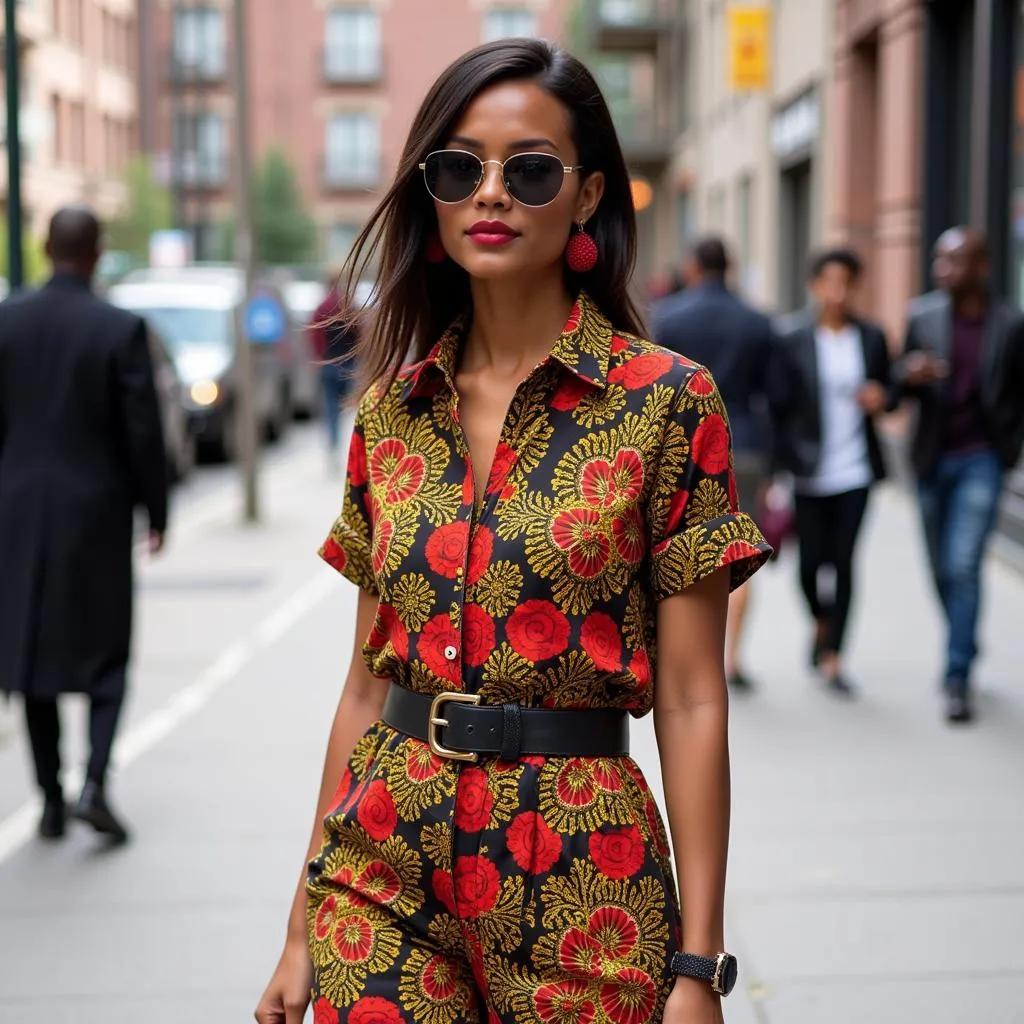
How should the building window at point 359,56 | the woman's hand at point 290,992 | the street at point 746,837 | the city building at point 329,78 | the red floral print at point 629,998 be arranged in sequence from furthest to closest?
the building window at point 359,56 → the city building at point 329,78 → the street at point 746,837 → the woman's hand at point 290,992 → the red floral print at point 629,998

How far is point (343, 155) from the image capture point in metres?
61.0

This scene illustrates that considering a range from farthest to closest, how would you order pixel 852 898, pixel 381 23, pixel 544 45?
pixel 381 23, pixel 852 898, pixel 544 45

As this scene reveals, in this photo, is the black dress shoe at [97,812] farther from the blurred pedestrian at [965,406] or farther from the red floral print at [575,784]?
the red floral print at [575,784]

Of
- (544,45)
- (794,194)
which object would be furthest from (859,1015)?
(794,194)

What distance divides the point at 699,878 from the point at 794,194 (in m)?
22.2

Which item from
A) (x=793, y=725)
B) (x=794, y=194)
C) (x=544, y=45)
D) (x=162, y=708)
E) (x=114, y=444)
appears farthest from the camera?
(x=794, y=194)

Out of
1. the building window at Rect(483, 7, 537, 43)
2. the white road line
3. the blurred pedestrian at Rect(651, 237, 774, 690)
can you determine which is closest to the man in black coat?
the white road line

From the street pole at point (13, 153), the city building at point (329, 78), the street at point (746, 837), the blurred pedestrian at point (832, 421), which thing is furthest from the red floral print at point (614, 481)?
the city building at point (329, 78)

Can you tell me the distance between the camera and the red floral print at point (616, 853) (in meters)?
2.24

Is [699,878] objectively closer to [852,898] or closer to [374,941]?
[374,941]

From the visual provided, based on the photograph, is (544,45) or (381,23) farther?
(381,23)

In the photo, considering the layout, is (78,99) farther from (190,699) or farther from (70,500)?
(70,500)

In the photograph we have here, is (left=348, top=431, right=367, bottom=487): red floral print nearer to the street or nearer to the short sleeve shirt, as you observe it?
the short sleeve shirt

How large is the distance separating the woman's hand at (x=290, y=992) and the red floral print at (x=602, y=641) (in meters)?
0.55
